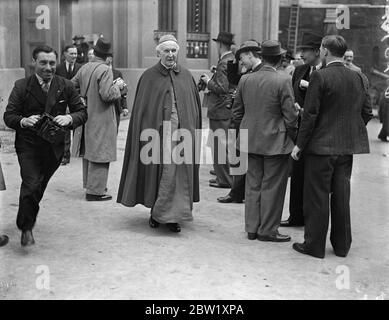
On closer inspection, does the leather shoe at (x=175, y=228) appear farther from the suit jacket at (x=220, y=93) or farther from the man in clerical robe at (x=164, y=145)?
the suit jacket at (x=220, y=93)

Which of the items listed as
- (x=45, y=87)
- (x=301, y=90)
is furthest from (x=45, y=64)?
(x=301, y=90)

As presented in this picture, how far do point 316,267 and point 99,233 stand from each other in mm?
2209

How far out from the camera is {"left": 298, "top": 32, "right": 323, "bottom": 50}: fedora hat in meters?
6.77

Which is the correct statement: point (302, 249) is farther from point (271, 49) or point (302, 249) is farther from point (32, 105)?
point (32, 105)

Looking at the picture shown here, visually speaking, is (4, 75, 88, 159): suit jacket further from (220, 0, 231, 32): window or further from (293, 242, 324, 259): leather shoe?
(220, 0, 231, 32): window

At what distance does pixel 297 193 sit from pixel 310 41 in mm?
1638

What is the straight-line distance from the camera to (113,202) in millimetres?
7914

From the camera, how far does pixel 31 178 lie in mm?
5762

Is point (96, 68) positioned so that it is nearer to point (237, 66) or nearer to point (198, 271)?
point (237, 66)

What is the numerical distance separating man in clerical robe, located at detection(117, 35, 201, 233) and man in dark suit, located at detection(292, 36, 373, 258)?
1.25 metres

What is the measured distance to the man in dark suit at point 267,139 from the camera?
6.25 m

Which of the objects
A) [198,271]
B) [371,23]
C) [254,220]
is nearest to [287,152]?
[254,220]

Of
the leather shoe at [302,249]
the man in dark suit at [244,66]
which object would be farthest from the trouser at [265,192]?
the man in dark suit at [244,66]

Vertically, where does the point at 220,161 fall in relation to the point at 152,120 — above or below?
below
